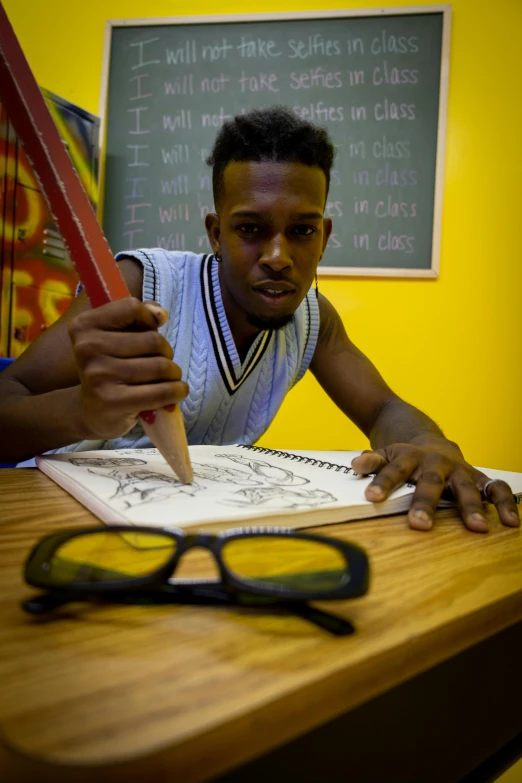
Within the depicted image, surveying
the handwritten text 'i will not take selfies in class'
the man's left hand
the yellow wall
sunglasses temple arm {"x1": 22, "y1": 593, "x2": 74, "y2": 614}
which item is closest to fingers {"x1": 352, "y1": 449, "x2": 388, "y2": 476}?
the man's left hand

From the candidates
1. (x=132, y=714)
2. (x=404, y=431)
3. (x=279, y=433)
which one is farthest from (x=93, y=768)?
(x=279, y=433)

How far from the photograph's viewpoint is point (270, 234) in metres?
0.94

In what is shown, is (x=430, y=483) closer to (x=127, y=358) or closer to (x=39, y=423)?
(x=127, y=358)

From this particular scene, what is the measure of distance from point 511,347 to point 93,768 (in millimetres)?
2119

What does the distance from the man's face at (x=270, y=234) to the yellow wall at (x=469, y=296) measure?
111cm

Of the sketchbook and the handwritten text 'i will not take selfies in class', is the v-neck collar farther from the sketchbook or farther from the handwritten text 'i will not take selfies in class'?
the handwritten text 'i will not take selfies in class'

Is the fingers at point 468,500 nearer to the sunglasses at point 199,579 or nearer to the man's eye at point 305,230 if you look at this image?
the sunglasses at point 199,579

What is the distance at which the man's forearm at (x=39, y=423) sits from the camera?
0.64m

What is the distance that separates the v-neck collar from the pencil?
55 centimetres

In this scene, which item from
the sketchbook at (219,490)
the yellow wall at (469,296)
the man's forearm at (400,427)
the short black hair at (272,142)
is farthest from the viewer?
the yellow wall at (469,296)

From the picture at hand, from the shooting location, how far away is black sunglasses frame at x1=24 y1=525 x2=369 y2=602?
23 centimetres

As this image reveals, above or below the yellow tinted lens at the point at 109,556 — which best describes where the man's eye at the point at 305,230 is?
above

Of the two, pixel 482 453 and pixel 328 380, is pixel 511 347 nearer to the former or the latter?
pixel 482 453

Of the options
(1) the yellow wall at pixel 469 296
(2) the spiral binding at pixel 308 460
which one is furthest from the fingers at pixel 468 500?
(1) the yellow wall at pixel 469 296
